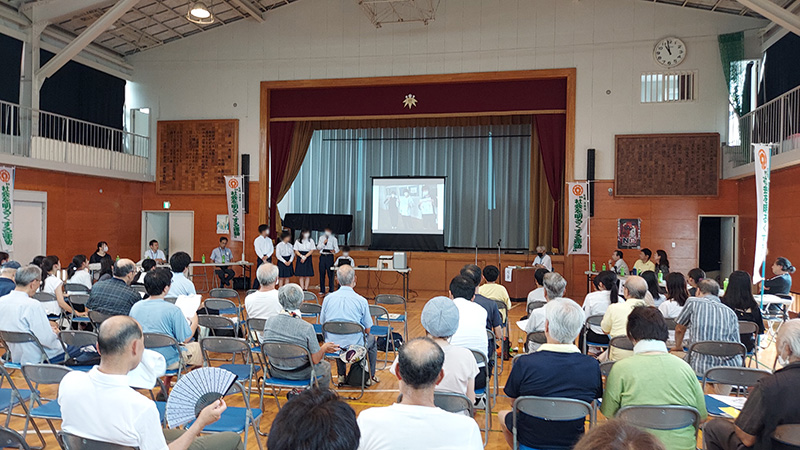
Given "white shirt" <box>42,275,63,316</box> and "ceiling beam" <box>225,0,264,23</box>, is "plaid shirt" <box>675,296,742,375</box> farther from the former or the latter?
"ceiling beam" <box>225,0,264,23</box>

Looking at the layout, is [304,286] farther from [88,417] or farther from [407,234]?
[88,417]

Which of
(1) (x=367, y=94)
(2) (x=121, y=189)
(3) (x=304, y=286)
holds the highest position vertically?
(1) (x=367, y=94)

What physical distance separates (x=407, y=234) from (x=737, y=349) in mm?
10155

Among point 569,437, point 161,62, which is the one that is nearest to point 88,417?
point 569,437

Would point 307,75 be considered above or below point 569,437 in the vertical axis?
above

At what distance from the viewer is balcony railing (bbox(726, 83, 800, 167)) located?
29.0 feet

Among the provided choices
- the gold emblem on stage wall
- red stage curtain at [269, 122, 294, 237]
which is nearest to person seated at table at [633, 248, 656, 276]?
the gold emblem on stage wall

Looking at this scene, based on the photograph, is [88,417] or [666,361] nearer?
[88,417]

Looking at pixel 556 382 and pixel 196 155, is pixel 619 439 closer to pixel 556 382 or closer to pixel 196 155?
pixel 556 382

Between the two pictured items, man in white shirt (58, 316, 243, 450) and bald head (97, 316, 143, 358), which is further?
bald head (97, 316, 143, 358)

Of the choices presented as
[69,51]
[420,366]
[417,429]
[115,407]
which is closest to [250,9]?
[69,51]

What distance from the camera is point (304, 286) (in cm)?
1271

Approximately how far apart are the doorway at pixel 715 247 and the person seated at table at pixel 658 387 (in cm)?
1028

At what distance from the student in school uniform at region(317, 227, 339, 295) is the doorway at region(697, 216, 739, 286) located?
794 centimetres
